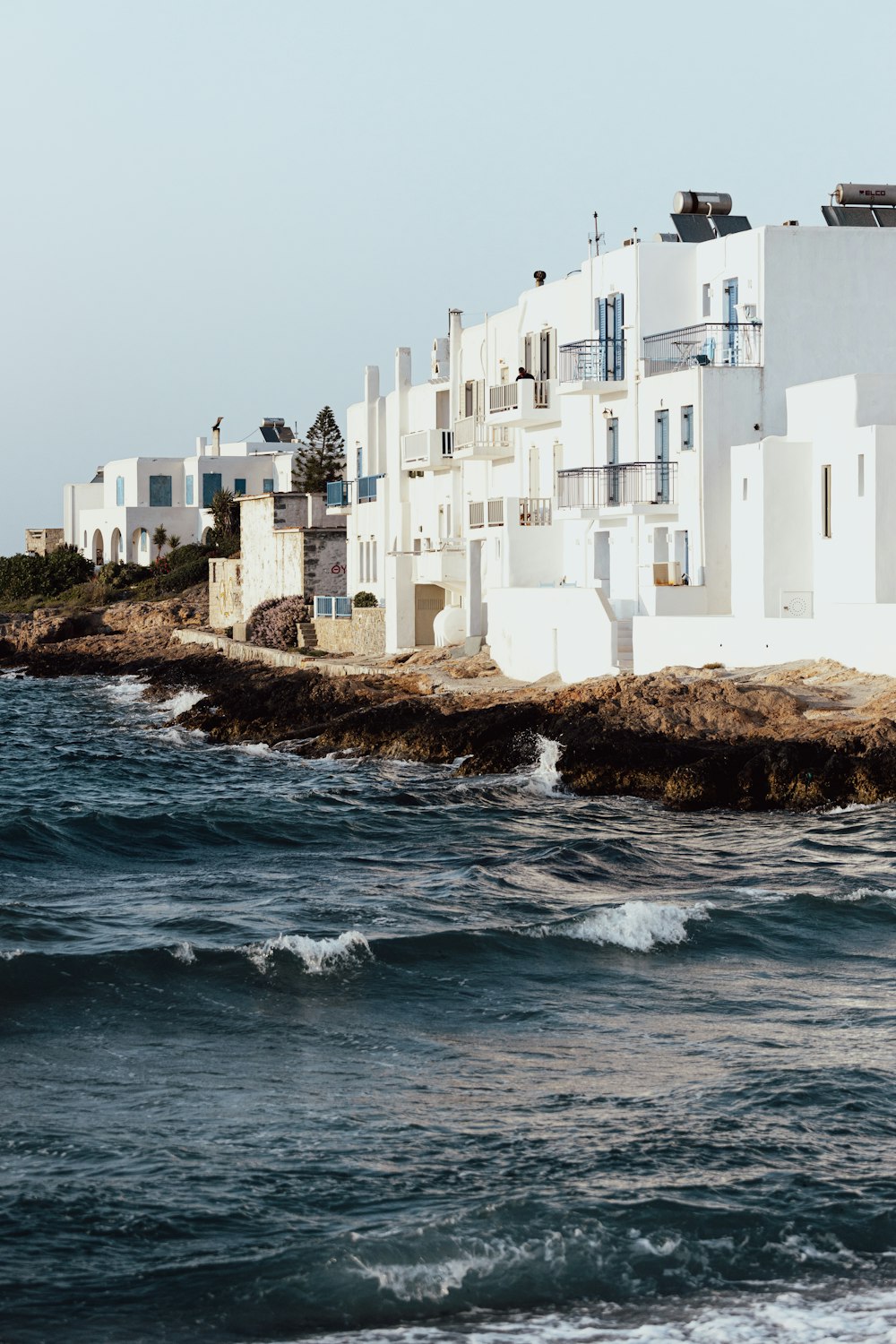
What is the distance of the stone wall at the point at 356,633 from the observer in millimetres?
48250

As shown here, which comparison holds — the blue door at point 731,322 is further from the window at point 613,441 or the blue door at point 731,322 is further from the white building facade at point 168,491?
the white building facade at point 168,491

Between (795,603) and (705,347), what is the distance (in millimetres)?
7881

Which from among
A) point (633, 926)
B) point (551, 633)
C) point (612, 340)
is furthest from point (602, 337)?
point (633, 926)

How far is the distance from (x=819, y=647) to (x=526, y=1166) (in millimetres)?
20793

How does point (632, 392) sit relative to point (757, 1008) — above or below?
above

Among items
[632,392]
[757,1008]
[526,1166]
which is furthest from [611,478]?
[526,1166]

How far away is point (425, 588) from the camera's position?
47.8 metres

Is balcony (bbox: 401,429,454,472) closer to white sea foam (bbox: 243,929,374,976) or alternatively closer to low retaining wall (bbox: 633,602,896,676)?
low retaining wall (bbox: 633,602,896,676)

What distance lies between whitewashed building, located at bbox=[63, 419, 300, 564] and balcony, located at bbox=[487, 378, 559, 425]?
40.5 meters

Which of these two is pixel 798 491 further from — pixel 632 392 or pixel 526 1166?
pixel 526 1166

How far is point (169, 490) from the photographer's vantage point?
89.0 m

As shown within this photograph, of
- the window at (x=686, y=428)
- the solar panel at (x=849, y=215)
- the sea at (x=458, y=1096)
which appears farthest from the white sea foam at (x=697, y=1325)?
the solar panel at (x=849, y=215)

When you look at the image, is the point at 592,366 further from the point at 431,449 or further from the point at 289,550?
the point at 289,550

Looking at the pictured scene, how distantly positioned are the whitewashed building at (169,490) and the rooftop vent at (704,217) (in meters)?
46.2
